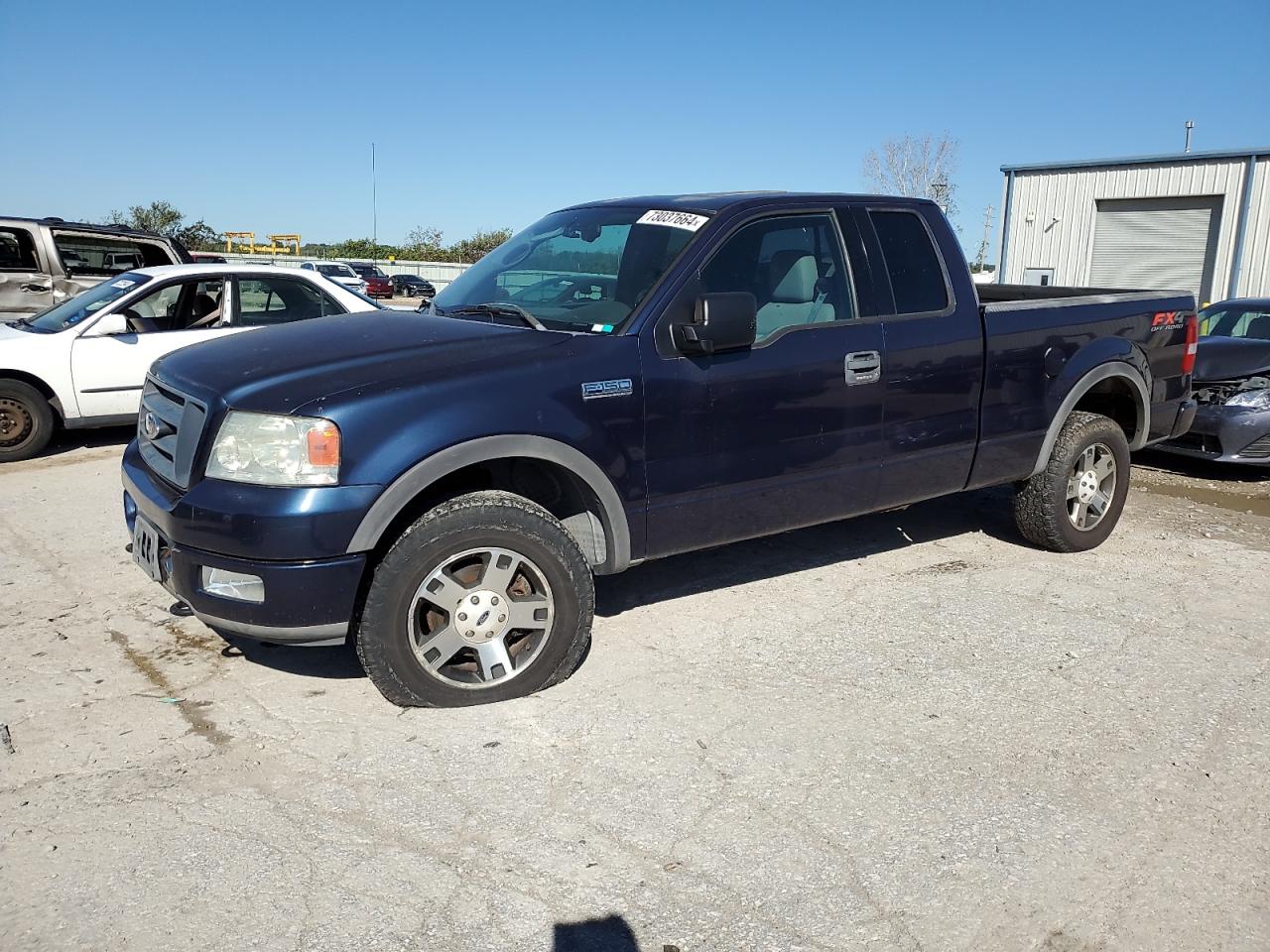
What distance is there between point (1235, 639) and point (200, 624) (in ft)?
15.4

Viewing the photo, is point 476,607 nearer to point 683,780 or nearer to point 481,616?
point 481,616

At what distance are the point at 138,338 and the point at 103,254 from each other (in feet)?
9.14

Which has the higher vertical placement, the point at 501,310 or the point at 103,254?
the point at 103,254

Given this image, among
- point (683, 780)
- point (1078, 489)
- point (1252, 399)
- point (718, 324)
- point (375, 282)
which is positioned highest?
point (718, 324)

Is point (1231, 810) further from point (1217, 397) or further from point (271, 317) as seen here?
point (271, 317)

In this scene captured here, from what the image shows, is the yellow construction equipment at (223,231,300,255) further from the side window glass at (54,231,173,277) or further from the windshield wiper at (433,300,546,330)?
the windshield wiper at (433,300,546,330)

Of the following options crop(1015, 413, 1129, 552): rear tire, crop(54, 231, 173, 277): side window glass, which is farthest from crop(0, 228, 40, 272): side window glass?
crop(1015, 413, 1129, 552): rear tire

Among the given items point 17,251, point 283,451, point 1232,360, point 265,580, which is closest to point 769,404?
point 283,451

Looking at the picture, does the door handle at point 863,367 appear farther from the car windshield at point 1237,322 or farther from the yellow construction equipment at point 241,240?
the yellow construction equipment at point 241,240

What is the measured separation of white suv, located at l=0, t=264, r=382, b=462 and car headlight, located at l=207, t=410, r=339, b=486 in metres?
4.82

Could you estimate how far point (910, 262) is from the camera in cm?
494

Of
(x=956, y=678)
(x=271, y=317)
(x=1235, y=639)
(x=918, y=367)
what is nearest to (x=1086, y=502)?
(x=1235, y=639)

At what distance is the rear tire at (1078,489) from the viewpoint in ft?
18.3

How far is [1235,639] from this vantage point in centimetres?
463
